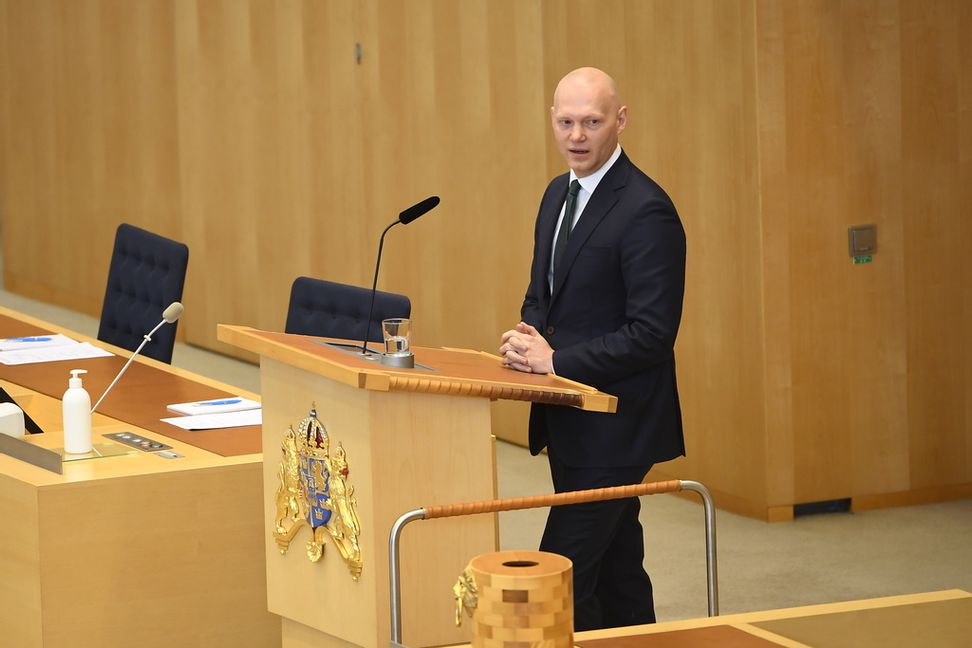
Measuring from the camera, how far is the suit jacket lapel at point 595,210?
367 cm

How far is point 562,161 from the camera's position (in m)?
7.19

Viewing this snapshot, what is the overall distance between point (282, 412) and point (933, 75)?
3.78 metres

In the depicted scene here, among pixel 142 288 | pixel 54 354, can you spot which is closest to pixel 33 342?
pixel 54 354

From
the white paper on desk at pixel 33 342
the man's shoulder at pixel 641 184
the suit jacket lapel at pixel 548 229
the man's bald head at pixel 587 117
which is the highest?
the man's bald head at pixel 587 117

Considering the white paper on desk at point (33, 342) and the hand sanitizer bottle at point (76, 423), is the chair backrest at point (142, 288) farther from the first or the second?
the hand sanitizer bottle at point (76, 423)

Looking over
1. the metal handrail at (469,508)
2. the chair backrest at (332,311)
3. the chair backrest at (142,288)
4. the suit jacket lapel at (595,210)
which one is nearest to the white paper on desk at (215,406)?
the chair backrest at (332,311)

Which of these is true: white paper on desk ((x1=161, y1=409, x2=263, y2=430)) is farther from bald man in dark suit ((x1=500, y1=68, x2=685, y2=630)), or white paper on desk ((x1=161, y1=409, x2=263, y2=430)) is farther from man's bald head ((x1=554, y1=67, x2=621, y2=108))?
man's bald head ((x1=554, y1=67, x2=621, y2=108))

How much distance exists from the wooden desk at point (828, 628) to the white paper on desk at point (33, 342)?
3.67m

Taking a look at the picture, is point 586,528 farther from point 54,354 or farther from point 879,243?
point 879,243

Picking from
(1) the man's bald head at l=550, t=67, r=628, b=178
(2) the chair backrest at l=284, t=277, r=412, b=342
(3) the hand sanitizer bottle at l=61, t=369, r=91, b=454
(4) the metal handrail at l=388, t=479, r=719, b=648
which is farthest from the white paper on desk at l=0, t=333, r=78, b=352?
(4) the metal handrail at l=388, t=479, r=719, b=648

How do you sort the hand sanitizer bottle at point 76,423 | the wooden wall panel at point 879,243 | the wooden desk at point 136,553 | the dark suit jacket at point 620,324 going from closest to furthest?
the dark suit jacket at point 620,324, the wooden desk at point 136,553, the hand sanitizer bottle at point 76,423, the wooden wall panel at point 879,243

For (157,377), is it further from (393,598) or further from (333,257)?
(333,257)

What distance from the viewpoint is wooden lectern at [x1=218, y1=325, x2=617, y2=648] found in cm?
301

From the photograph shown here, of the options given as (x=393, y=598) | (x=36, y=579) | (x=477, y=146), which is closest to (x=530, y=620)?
(x=393, y=598)
